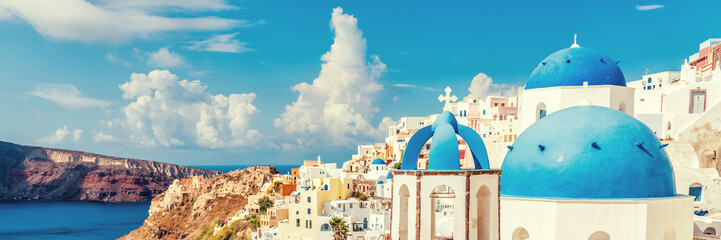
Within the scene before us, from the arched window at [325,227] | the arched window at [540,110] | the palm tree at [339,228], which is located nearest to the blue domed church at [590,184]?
the arched window at [540,110]

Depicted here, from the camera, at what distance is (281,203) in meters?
59.9

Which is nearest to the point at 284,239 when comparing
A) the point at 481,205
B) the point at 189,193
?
the point at 481,205

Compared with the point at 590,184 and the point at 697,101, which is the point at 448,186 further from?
the point at 697,101

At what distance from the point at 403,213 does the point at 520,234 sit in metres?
5.67

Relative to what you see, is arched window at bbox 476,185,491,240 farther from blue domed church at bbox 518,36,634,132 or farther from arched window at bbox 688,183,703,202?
arched window at bbox 688,183,703,202

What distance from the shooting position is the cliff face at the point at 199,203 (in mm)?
85250

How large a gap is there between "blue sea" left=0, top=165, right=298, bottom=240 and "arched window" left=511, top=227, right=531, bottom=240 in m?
113

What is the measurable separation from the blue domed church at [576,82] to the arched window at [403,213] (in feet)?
43.5

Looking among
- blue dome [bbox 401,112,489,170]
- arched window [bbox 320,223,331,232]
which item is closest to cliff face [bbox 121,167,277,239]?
arched window [bbox 320,223,331,232]

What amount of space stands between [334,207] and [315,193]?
2.06 meters

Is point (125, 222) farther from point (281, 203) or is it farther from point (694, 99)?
point (694, 99)

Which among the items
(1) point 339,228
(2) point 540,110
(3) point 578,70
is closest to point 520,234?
(2) point 540,110

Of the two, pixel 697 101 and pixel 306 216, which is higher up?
pixel 697 101

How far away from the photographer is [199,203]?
308 feet
